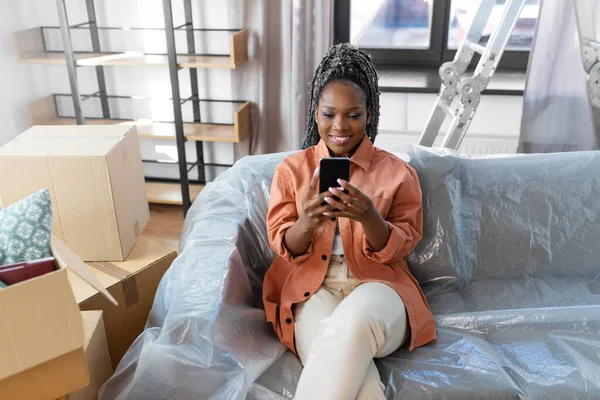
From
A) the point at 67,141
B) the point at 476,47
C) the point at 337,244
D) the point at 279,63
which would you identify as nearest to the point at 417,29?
the point at 279,63

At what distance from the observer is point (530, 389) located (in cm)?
116

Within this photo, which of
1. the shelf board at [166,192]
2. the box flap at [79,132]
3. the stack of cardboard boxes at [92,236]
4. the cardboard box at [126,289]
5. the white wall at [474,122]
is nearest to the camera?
the stack of cardboard boxes at [92,236]

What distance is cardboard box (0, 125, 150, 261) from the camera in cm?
134

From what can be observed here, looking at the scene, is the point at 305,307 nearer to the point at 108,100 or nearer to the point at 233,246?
the point at 233,246

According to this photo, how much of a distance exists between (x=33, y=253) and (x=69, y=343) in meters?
0.24

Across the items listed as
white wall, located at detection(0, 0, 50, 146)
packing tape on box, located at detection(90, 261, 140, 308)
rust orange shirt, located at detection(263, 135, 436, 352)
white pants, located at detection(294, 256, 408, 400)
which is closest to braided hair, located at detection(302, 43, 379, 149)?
rust orange shirt, located at detection(263, 135, 436, 352)

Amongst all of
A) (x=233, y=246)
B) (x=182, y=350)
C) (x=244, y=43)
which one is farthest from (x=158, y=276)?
(x=244, y=43)

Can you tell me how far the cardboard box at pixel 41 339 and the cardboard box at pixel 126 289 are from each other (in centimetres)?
40

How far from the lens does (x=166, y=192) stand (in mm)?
2752

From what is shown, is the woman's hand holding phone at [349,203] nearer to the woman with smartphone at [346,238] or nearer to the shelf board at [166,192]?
the woman with smartphone at [346,238]

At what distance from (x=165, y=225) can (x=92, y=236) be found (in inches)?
46.3

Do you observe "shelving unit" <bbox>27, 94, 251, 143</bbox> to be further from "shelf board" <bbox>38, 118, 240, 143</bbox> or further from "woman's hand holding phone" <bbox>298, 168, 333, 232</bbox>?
"woman's hand holding phone" <bbox>298, 168, 333, 232</bbox>

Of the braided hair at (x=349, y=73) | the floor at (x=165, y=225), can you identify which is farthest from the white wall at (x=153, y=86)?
the braided hair at (x=349, y=73)

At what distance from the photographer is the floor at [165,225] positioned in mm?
2457
